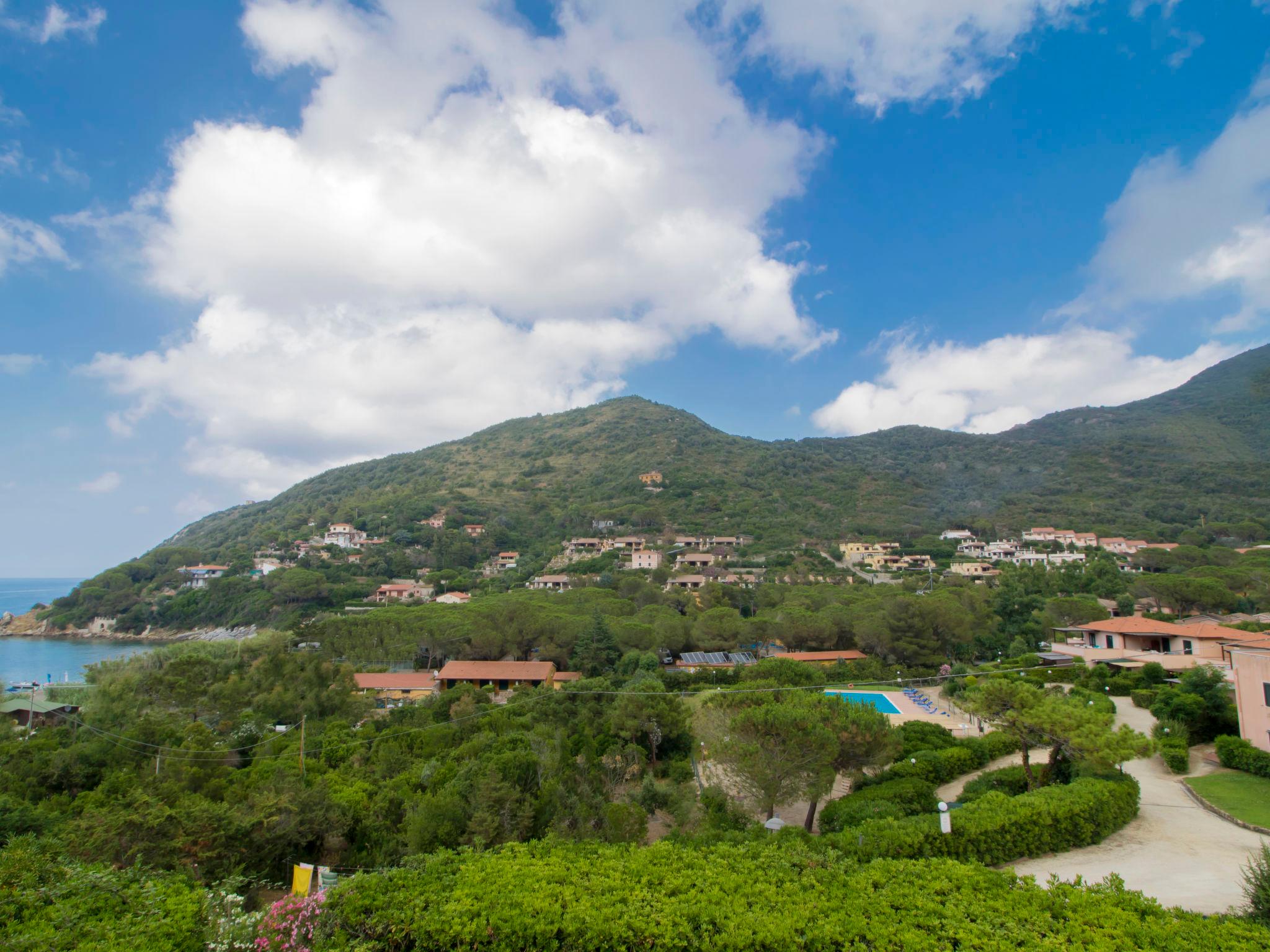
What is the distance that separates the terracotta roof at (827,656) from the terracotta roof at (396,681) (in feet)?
56.8

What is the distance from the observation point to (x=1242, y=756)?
12062 mm

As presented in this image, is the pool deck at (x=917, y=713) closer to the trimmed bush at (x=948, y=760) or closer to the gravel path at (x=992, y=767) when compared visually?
the gravel path at (x=992, y=767)

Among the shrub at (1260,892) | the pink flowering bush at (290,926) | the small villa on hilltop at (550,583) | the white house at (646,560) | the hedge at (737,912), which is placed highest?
the white house at (646,560)

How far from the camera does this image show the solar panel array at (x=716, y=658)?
99.2 ft

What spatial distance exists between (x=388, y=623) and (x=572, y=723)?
703 inches

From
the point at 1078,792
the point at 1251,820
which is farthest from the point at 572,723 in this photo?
the point at 1251,820

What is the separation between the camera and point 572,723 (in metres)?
18.5

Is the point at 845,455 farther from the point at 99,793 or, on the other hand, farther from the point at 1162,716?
the point at 99,793

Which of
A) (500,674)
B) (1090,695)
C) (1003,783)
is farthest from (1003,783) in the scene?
(500,674)

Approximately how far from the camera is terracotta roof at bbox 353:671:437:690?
88.4 ft

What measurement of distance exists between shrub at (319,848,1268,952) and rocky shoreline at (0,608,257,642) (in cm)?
5262

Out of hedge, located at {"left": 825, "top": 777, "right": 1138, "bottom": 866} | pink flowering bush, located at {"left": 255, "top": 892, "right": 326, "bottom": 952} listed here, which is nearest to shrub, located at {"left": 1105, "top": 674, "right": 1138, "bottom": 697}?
hedge, located at {"left": 825, "top": 777, "right": 1138, "bottom": 866}

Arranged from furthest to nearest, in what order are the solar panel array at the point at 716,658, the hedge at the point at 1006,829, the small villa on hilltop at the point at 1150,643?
the solar panel array at the point at 716,658 < the small villa on hilltop at the point at 1150,643 < the hedge at the point at 1006,829

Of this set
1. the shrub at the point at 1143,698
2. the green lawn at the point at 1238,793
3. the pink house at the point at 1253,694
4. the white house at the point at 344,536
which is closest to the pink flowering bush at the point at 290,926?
the green lawn at the point at 1238,793
